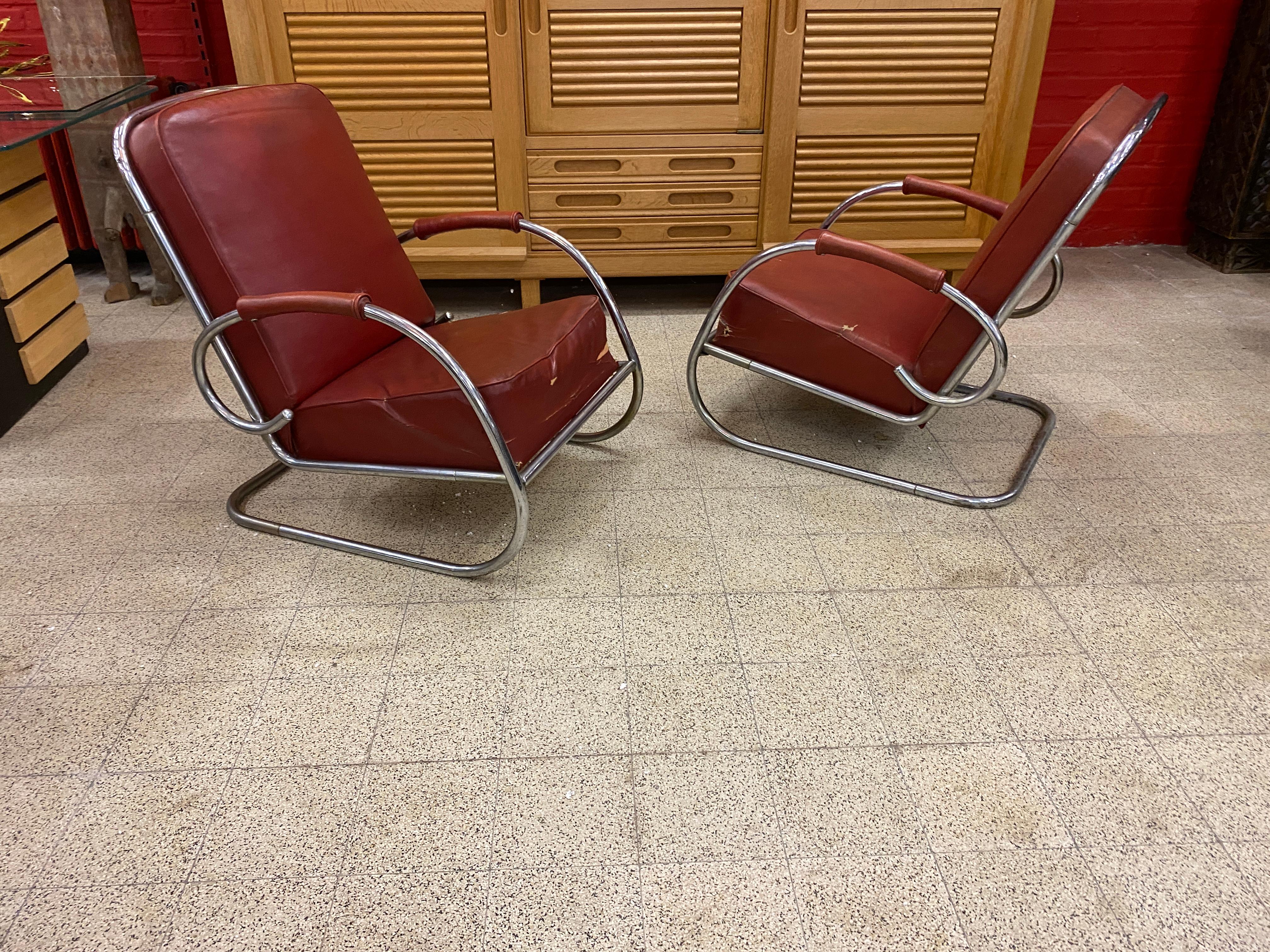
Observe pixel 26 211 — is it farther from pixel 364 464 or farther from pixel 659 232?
pixel 659 232

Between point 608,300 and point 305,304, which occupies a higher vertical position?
point 305,304

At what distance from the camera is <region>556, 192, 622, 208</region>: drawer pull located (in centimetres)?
291

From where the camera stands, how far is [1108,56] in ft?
11.0

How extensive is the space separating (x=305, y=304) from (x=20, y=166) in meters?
1.42

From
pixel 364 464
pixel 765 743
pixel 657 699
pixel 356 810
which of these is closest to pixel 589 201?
pixel 364 464

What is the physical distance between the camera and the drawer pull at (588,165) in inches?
112

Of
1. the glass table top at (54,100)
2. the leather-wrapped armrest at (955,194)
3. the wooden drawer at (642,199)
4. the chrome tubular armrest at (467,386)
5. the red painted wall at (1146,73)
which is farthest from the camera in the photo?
the red painted wall at (1146,73)

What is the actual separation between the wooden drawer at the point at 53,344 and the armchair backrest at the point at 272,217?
1.06m

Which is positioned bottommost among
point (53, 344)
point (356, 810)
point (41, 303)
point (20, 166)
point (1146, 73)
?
point (356, 810)

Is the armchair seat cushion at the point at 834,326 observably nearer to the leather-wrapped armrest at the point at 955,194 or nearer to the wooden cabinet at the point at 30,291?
the leather-wrapped armrest at the point at 955,194

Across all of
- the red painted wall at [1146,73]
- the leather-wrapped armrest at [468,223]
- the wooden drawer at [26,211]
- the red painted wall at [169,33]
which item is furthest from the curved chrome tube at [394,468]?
the red painted wall at [1146,73]

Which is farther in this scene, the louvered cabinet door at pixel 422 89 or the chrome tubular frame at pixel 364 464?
the louvered cabinet door at pixel 422 89

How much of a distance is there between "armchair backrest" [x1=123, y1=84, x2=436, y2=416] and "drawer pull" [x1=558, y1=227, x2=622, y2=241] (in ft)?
3.17

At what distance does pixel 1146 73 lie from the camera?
3.38 meters
